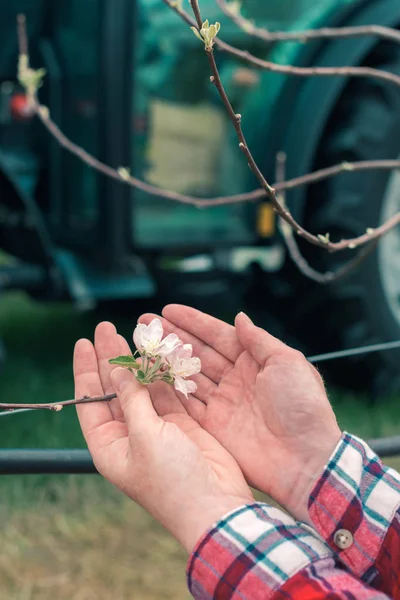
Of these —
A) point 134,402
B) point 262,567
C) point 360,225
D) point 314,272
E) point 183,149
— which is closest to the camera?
point 262,567

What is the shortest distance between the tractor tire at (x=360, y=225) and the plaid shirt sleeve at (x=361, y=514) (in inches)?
49.1

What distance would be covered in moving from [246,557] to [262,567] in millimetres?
16

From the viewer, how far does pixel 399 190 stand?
2.14 meters

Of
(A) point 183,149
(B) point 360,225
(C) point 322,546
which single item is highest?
(A) point 183,149

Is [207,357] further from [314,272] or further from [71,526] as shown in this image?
[71,526]

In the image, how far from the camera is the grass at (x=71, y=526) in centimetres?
150

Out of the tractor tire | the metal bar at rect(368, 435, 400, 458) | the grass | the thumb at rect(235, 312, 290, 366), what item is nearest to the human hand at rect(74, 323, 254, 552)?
the thumb at rect(235, 312, 290, 366)

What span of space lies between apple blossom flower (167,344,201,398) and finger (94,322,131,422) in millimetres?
72

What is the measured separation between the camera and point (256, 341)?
848 mm

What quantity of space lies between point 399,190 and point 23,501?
1.26m

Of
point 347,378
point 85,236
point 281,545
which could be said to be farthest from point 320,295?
point 281,545

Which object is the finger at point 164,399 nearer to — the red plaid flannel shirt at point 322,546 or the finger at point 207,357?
the finger at point 207,357

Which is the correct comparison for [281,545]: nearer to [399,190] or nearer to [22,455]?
[22,455]

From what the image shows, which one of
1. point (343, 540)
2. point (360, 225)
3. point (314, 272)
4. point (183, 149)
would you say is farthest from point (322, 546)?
point (183, 149)
